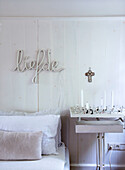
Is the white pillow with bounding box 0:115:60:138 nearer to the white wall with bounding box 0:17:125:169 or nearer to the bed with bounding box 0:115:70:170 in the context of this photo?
the bed with bounding box 0:115:70:170

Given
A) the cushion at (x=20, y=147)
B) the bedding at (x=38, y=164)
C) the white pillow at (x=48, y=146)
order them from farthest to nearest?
the white pillow at (x=48, y=146), the cushion at (x=20, y=147), the bedding at (x=38, y=164)

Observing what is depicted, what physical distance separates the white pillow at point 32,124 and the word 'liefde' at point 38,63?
54cm

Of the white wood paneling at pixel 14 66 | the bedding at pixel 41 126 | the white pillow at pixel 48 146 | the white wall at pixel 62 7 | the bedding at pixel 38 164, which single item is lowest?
the bedding at pixel 38 164

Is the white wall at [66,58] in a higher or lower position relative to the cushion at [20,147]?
higher

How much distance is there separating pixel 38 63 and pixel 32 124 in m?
0.81

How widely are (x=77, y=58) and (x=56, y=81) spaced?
1.35 ft

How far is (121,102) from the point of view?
2.53 meters

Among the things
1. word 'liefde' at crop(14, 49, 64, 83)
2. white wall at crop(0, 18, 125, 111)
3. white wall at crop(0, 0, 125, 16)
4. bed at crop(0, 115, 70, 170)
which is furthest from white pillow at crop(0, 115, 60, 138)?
white wall at crop(0, 0, 125, 16)

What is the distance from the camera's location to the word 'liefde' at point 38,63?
2.52m

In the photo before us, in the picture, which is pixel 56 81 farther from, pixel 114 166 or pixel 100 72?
pixel 114 166

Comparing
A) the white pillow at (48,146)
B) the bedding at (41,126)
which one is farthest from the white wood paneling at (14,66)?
the white pillow at (48,146)

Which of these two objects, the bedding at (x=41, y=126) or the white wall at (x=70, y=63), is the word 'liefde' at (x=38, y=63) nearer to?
the white wall at (x=70, y=63)

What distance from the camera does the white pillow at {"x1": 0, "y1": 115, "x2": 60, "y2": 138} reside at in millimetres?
2172

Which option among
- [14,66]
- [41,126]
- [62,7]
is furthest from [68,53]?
[41,126]
